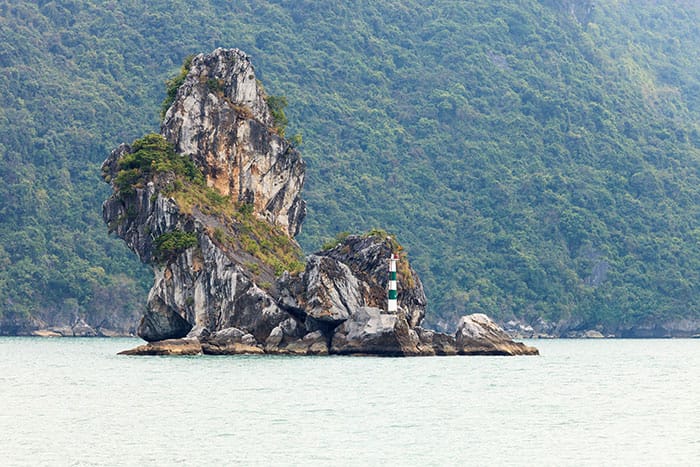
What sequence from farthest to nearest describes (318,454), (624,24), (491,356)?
(624,24) → (491,356) → (318,454)

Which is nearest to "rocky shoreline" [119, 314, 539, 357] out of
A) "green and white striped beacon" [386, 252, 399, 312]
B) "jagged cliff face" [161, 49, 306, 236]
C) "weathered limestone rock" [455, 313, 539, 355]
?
"weathered limestone rock" [455, 313, 539, 355]

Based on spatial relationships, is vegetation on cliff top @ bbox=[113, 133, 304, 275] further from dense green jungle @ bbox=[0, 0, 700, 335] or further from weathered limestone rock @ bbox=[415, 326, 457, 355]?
dense green jungle @ bbox=[0, 0, 700, 335]

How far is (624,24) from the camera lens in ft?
655

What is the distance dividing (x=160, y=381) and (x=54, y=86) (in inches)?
3951

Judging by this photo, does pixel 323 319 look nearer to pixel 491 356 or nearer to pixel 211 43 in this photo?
pixel 491 356

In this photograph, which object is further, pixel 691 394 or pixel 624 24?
pixel 624 24

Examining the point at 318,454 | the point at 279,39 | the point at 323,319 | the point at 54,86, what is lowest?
the point at 318,454

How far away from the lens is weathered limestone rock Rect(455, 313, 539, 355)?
236 feet

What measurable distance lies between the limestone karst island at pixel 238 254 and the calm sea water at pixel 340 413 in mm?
5383

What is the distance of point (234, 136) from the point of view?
79688 millimetres

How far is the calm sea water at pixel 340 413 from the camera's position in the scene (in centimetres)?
3312

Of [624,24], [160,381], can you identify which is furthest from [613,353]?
[624,24]

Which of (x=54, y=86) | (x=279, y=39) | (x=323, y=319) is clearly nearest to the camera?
(x=323, y=319)

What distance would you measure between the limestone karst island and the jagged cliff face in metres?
0.08
